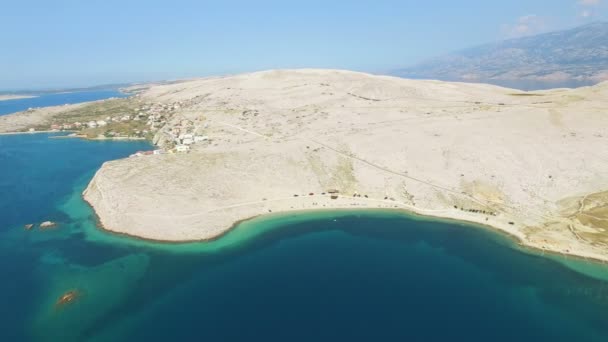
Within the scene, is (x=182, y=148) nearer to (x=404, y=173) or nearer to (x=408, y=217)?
(x=404, y=173)

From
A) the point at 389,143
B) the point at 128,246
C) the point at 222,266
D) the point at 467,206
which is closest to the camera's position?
the point at 222,266

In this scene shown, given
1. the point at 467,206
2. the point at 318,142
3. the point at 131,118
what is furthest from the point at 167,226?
the point at 131,118

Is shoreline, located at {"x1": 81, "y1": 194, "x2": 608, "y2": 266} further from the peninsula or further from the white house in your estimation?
the white house

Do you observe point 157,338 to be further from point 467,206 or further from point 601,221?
point 601,221

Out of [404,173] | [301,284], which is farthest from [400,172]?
[301,284]

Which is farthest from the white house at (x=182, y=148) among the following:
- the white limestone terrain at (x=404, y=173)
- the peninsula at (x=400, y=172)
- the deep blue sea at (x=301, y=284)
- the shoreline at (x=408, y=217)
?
the deep blue sea at (x=301, y=284)

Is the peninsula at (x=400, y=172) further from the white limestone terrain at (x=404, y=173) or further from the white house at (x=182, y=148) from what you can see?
the white house at (x=182, y=148)

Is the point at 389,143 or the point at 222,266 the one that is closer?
the point at 222,266
